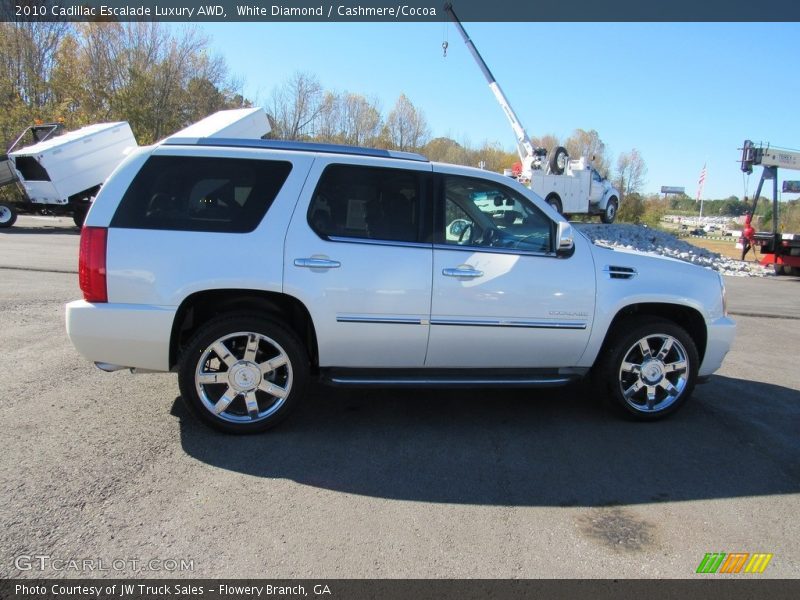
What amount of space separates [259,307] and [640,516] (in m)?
2.82

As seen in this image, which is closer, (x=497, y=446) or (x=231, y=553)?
(x=231, y=553)

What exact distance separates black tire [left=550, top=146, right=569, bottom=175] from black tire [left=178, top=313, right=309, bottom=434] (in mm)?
22027

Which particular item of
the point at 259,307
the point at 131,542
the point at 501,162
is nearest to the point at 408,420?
the point at 259,307

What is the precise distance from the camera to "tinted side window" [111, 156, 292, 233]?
150 inches

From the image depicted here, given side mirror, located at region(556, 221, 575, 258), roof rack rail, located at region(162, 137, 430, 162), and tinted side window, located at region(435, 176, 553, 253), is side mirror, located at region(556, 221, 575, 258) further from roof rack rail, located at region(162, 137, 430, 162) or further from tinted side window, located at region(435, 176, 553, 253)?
roof rack rail, located at region(162, 137, 430, 162)

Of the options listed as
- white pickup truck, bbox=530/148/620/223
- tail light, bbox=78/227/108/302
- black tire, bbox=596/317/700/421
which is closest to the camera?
tail light, bbox=78/227/108/302

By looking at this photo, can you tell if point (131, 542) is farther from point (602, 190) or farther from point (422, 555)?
point (602, 190)

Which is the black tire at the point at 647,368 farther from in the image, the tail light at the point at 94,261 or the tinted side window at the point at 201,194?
the tail light at the point at 94,261

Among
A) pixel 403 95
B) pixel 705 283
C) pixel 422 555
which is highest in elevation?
pixel 403 95

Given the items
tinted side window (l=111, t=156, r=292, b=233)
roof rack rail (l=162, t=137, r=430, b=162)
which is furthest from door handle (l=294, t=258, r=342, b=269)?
roof rack rail (l=162, t=137, r=430, b=162)

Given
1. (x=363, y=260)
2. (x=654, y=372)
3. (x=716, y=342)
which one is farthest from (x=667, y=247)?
(x=363, y=260)

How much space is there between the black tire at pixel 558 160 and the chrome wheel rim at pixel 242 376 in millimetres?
22054

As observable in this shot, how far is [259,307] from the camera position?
13.5ft
